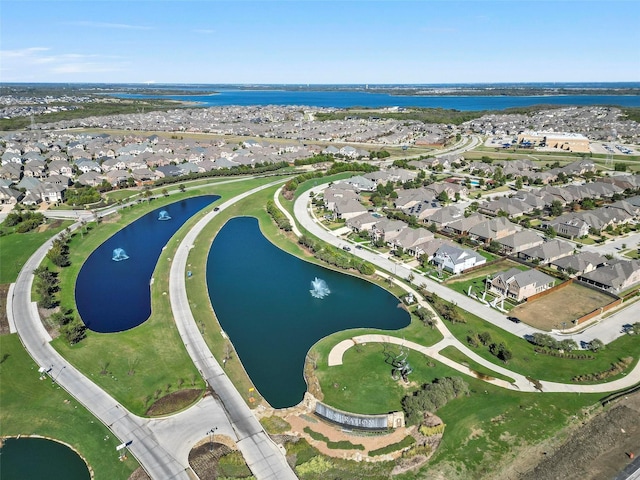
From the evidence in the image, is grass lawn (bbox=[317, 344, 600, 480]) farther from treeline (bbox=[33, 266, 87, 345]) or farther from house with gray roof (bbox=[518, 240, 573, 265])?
house with gray roof (bbox=[518, 240, 573, 265])

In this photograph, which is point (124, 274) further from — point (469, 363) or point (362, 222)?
point (469, 363)

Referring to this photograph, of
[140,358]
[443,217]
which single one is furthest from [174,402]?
[443,217]

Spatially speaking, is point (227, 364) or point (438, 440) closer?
point (438, 440)

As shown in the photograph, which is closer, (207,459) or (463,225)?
(207,459)

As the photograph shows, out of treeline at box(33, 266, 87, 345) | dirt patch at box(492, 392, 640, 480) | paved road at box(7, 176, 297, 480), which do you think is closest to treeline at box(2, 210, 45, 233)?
treeline at box(33, 266, 87, 345)

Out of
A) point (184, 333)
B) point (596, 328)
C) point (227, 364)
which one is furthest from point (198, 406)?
point (596, 328)

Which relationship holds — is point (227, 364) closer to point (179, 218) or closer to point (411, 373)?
point (411, 373)

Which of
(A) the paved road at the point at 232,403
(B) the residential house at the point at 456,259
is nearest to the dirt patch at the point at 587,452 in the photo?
(A) the paved road at the point at 232,403
